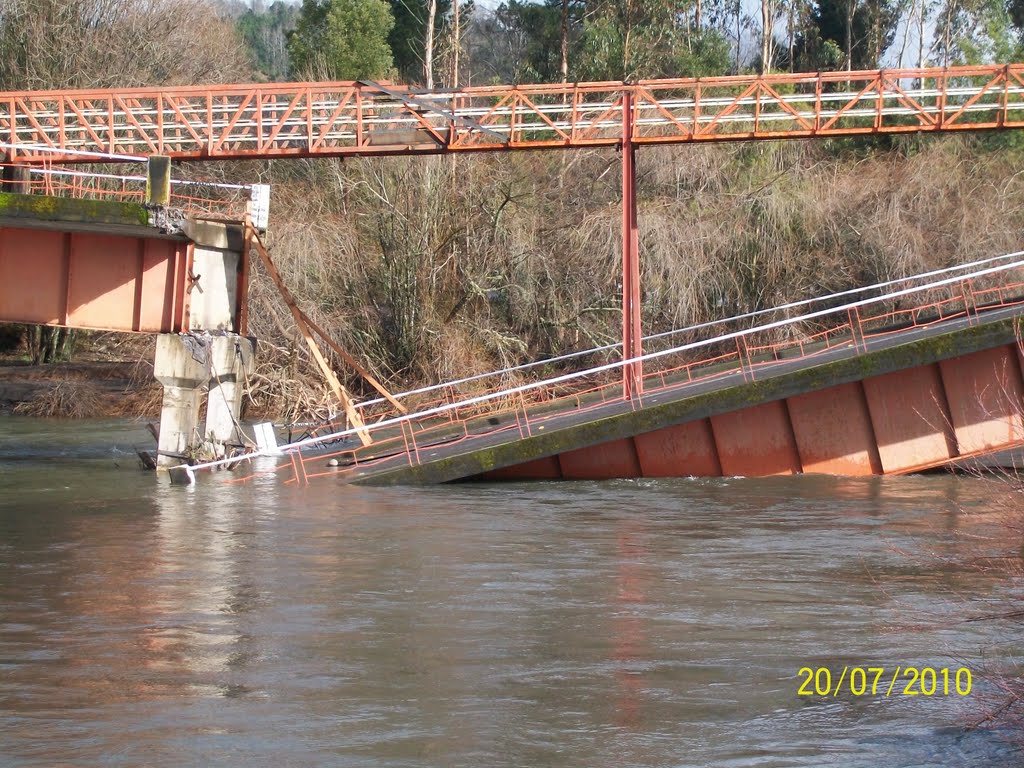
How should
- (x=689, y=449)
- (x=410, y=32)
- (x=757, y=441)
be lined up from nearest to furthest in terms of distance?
(x=757, y=441)
(x=689, y=449)
(x=410, y=32)

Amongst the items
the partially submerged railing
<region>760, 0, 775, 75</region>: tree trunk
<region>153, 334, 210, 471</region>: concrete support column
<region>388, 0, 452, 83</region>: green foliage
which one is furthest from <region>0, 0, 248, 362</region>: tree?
<region>760, 0, 775, 75</region>: tree trunk

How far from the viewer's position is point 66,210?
67.8 ft

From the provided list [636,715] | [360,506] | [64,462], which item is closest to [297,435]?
[64,462]

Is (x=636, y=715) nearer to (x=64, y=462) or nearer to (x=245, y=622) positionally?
(x=245, y=622)

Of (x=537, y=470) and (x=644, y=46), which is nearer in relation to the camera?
(x=537, y=470)

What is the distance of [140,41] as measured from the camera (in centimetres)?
4112

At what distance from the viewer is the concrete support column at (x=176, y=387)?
21922mm

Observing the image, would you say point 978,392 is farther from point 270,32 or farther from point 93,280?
→ point 270,32

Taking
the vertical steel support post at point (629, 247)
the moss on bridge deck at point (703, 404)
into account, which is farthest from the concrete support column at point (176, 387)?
the vertical steel support post at point (629, 247)

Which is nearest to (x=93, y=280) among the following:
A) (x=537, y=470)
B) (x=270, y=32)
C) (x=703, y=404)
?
(x=537, y=470)

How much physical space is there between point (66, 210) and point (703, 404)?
10.2m

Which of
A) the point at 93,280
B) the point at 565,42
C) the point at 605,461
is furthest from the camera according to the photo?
the point at 565,42

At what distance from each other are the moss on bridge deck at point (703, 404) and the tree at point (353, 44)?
27.8 metres

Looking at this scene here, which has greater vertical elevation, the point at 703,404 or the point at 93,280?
the point at 93,280
